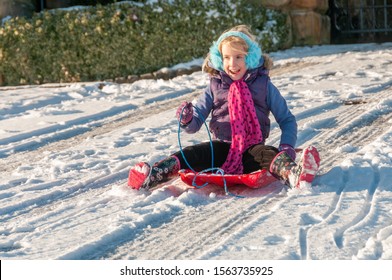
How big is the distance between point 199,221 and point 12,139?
3023 mm

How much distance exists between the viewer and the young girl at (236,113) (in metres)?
4.91

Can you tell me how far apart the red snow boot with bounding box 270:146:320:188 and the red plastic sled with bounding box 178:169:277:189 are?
0.25 ft

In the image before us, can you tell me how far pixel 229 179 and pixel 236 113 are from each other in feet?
1.50

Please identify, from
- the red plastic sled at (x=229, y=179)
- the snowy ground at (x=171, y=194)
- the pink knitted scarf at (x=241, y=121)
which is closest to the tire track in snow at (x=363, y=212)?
the snowy ground at (x=171, y=194)

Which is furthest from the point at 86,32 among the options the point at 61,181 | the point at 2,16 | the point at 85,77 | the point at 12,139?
the point at 61,181

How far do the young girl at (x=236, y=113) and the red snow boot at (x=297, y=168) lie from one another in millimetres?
123

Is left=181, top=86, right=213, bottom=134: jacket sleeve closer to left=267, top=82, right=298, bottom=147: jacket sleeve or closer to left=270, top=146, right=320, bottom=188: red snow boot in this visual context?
left=267, top=82, right=298, bottom=147: jacket sleeve

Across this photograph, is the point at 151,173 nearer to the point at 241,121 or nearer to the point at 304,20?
the point at 241,121

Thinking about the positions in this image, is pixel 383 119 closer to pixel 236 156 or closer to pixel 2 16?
pixel 236 156

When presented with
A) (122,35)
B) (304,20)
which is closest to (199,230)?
(122,35)

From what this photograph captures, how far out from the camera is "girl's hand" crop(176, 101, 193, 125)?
4.86m

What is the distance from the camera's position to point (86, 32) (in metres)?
10.9

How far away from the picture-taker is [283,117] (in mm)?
5012

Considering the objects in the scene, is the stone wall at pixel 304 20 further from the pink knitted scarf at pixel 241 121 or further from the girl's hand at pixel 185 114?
the girl's hand at pixel 185 114
